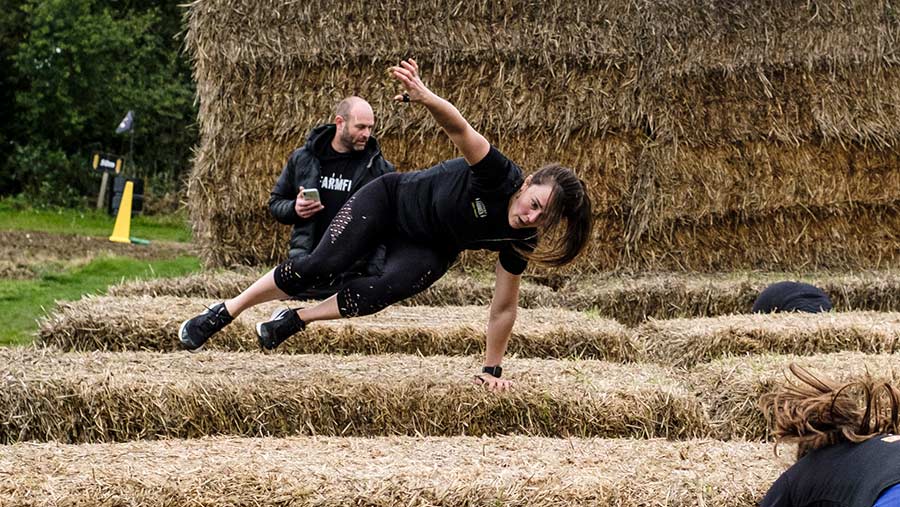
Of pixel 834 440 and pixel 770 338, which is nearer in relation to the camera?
pixel 834 440

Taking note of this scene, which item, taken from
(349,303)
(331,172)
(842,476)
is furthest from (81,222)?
(842,476)

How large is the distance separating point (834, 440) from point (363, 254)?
3.07 meters

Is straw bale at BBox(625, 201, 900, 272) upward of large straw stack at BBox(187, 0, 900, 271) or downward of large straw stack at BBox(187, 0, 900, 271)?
downward

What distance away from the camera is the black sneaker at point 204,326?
6.29 meters

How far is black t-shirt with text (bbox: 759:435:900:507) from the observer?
343cm

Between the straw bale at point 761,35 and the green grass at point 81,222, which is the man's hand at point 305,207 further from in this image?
the green grass at point 81,222

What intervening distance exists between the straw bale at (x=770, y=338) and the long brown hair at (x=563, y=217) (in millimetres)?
1854

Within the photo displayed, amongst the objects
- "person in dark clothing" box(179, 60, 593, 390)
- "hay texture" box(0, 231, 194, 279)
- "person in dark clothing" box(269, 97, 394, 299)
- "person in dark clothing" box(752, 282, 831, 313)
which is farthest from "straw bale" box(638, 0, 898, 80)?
"hay texture" box(0, 231, 194, 279)

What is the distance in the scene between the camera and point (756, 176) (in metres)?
10.7

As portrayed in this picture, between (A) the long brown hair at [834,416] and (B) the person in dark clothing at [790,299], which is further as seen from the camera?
(B) the person in dark clothing at [790,299]

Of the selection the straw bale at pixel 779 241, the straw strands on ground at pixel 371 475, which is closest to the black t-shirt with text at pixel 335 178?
the straw bale at pixel 779 241

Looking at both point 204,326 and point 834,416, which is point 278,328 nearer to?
point 204,326

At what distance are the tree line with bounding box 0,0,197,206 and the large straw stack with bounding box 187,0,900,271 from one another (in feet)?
42.7

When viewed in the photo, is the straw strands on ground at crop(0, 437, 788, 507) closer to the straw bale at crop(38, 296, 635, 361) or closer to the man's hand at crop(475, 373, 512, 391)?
the man's hand at crop(475, 373, 512, 391)
